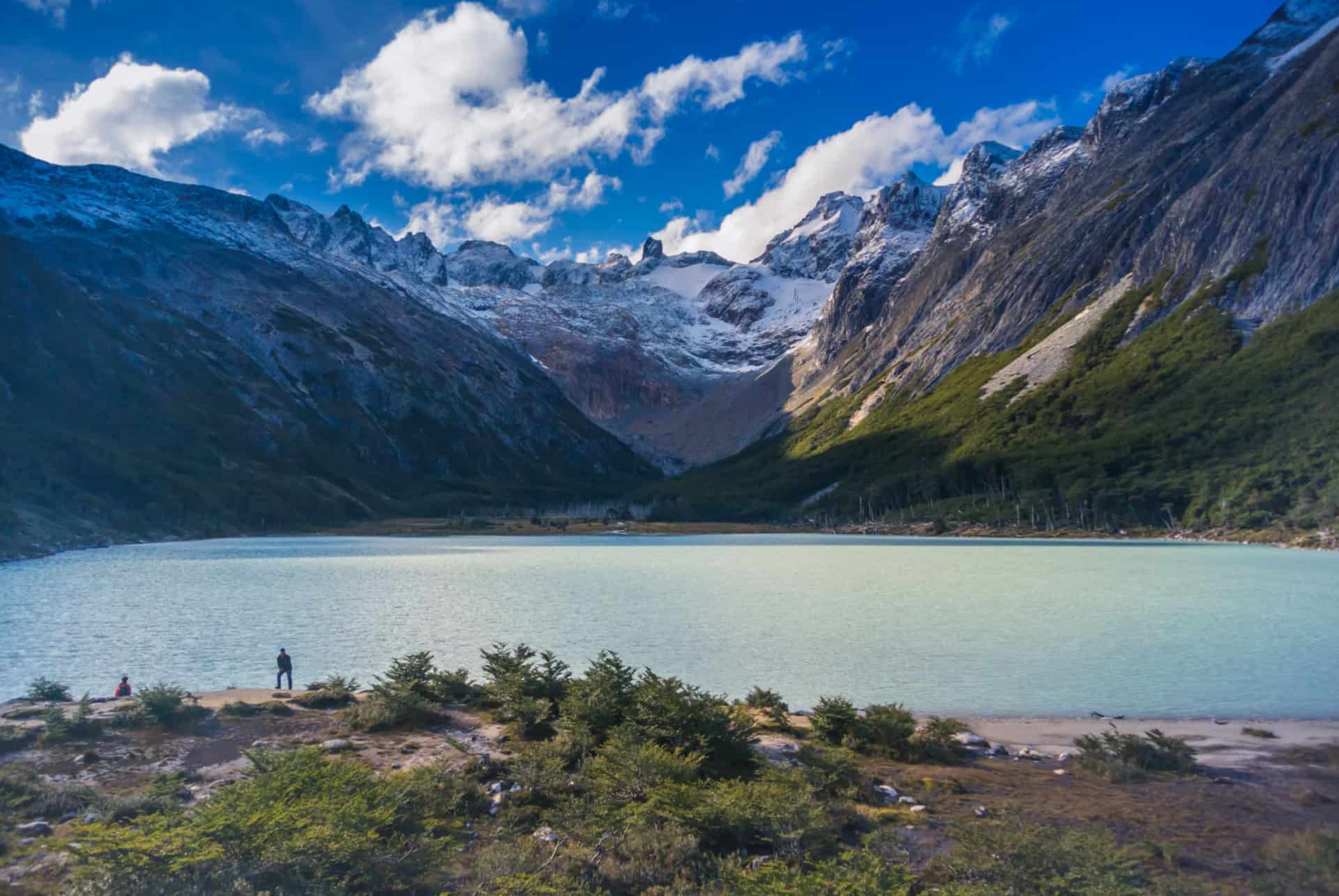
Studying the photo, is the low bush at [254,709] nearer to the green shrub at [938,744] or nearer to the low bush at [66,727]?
the low bush at [66,727]

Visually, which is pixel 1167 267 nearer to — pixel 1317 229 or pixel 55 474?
pixel 1317 229

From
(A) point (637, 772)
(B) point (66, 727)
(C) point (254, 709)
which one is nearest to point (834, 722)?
(A) point (637, 772)

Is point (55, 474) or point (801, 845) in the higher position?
point (55, 474)

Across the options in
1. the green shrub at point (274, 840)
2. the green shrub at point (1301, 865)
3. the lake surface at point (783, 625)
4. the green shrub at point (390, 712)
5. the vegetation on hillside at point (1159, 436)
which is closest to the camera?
the green shrub at point (274, 840)

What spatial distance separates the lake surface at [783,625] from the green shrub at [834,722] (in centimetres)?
524

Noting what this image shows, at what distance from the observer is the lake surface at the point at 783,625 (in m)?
28.6

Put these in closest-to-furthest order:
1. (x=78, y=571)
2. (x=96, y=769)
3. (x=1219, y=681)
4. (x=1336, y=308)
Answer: (x=96, y=769), (x=1219, y=681), (x=78, y=571), (x=1336, y=308)

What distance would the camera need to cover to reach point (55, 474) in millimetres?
134250

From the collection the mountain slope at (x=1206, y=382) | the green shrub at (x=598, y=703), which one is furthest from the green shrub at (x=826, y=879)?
the mountain slope at (x=1206, y=382)

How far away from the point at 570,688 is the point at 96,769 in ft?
36.7

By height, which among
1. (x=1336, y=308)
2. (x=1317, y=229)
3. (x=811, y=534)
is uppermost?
(x=1317, y=229)

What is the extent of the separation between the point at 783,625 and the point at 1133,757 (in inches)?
1003

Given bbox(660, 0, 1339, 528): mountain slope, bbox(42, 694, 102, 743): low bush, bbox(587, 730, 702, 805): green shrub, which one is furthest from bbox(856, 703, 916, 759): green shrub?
bbox(660, 0, 1339, 528): mountain slope

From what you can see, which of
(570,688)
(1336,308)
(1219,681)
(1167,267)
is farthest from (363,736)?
(1167,267)
